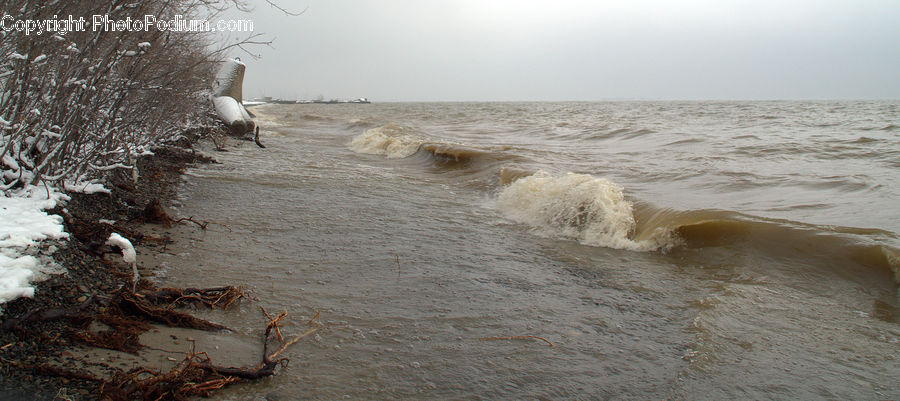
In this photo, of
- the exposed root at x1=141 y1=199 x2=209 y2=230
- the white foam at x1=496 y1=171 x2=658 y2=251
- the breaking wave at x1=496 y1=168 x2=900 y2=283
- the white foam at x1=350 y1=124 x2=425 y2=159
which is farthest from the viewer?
the white foam at x1=350 y1=124 x2=425 y2=159

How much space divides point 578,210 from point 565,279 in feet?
7.10

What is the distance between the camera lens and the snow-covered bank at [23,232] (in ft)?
8.06

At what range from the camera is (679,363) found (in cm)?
285

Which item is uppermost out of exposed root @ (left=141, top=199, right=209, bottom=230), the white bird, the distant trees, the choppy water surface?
the distant trees

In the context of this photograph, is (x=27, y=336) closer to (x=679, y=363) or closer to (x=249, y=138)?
(x=679, y=363)

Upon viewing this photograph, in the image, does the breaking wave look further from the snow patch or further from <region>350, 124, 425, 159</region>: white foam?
<region>350, 124, 425, 159</region>: white foam

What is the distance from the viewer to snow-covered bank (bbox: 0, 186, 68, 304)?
246cm

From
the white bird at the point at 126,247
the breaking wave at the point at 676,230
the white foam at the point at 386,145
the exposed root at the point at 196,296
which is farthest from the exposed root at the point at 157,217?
the white foam at the point at 386,145

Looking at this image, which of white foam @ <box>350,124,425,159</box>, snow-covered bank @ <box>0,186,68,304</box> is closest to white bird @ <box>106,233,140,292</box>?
snow-covered bank @ <box>0,186,68,304</box>

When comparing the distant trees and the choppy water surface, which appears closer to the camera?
the choppy water surface

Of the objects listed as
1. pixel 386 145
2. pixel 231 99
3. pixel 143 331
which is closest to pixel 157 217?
pixel 143 331

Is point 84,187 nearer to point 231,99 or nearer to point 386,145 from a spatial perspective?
point 386,145

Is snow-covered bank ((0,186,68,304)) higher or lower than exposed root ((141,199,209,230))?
higher

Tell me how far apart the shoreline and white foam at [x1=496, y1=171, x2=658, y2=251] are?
3.84 m
